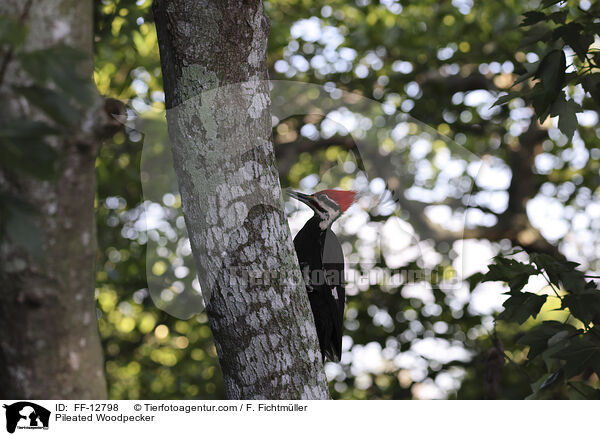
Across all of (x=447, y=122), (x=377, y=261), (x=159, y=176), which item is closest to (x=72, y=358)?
(x=377, y=261)

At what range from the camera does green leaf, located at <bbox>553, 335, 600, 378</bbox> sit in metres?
1.12

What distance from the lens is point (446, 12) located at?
2.94m

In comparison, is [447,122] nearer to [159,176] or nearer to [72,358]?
[159,176]

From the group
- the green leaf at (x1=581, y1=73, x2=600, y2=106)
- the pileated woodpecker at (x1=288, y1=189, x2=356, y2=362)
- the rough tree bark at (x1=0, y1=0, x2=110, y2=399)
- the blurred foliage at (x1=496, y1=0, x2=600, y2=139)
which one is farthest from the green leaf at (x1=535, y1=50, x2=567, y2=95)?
Answer: the rough tree bark at (x1=0, y1=0, x2=110, y2=399)

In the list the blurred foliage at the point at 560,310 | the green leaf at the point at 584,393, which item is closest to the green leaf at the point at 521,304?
the blurred foliage at the point at 560,310

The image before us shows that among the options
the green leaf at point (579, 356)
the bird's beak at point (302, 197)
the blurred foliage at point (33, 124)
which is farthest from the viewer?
the bird's beak at point (302, 197)

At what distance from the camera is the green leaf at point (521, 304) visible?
119cm

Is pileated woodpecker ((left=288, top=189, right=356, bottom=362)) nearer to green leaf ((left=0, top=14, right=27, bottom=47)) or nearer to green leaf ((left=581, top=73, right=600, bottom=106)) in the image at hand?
green leaf ((left=581, top=73, right=600, bottom=106))

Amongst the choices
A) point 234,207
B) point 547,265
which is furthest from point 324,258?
point 547,265

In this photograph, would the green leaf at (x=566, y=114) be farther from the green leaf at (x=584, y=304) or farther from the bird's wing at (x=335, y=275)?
the bird's wing at (x=335, y=275)

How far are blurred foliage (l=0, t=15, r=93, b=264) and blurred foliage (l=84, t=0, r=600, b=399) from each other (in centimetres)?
140

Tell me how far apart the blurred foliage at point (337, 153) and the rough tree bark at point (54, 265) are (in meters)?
1.32
